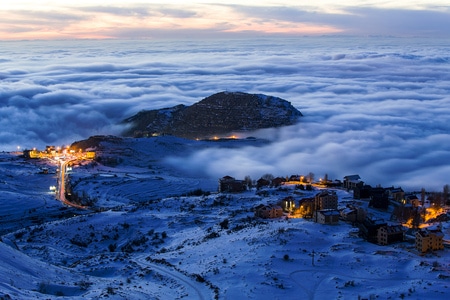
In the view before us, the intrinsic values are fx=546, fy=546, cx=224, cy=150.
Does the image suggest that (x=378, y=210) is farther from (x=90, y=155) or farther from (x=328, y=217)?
(x=90, y=155)

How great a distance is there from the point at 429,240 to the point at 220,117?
100.0 metres

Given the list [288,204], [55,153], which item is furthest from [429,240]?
[55,153]

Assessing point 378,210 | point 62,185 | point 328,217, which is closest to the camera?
point 328,217

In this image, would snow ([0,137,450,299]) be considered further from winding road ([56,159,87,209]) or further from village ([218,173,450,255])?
winding road ([56,159,87,209])

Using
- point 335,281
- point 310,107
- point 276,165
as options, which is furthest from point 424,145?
point 335,281

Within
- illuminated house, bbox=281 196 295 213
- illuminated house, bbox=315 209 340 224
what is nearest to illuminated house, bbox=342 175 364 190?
illuminated house, bbox=281 196 295 213

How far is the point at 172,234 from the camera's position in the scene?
46.0m

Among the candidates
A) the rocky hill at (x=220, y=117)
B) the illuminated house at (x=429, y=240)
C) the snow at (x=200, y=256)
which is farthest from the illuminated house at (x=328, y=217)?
the rocky hill at (x=220, y=117)

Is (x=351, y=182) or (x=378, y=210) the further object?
(x=351, y=182)

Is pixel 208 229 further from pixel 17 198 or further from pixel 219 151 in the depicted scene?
pixel 219 151

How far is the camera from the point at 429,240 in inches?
1372

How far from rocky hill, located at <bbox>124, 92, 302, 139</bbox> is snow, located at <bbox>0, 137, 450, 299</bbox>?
66631 millimetres

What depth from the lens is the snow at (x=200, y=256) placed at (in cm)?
2873

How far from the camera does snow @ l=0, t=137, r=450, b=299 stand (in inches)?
1131
